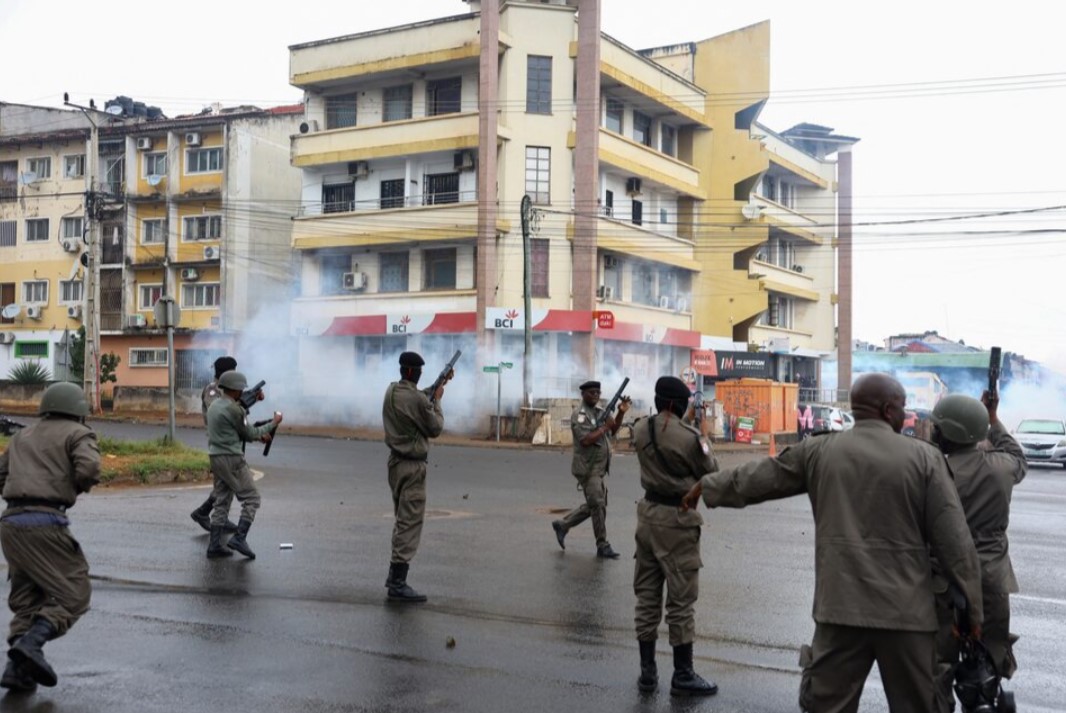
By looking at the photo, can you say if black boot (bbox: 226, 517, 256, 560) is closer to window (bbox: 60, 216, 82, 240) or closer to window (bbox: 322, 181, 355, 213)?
window (bbox: 322, 181, 355, 213)

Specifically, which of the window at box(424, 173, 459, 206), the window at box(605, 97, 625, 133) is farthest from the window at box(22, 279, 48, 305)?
the window at box(605, 97, 625, 133)

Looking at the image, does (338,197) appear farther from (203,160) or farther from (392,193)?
(203,160)

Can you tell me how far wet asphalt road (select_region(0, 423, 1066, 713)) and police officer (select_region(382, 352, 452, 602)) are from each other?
1.29 feet

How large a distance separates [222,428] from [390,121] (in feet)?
94.2

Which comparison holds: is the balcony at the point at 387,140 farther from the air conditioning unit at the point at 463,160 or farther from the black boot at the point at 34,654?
the black boot at the point at 34,654

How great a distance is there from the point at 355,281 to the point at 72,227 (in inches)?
687

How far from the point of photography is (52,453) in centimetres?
598

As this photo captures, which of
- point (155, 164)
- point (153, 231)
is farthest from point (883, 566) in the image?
point (155, 164)

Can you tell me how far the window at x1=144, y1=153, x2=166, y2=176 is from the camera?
4446cm

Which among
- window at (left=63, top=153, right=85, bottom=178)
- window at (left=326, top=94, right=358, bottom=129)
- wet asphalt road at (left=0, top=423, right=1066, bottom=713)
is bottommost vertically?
wet asphalt road at (left=0, top=423, right=1066, bottom=713)

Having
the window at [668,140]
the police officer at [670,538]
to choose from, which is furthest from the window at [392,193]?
the police officer at [670,538]

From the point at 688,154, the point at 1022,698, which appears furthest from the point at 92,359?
the point at 1022,698

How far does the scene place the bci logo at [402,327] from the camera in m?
36.3

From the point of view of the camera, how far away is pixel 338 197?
3903 cm
